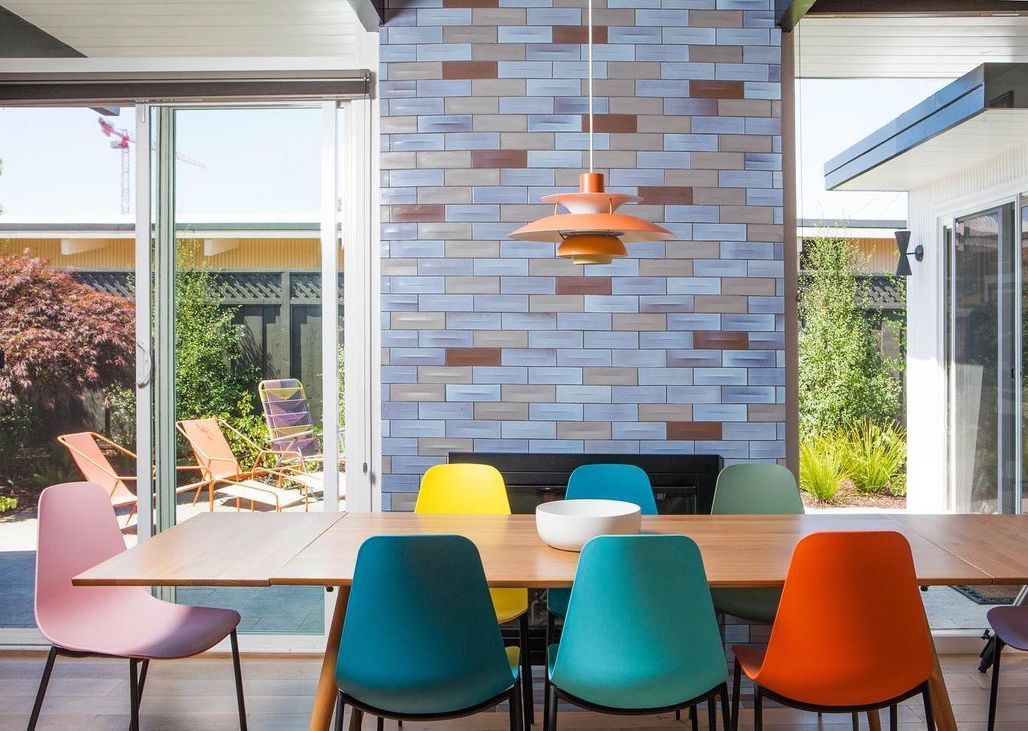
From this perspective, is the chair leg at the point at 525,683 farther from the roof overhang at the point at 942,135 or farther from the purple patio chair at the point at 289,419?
the roof overhang at the point at 942,135

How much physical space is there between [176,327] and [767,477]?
2.63 metres

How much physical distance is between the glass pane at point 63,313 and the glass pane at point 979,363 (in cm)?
371

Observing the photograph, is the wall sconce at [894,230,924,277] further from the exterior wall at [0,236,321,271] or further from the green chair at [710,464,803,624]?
the exterior wall at [0,236,321,271]

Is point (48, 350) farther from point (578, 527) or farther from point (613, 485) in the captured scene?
point (578, 527)

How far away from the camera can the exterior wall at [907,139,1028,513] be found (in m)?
3.88

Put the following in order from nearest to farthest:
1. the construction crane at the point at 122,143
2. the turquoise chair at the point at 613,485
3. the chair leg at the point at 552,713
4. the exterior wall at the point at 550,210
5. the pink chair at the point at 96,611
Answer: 1. the chair leg at the point at 552,713
2. the pink chair at the point at 96,611
3. the turquoise chair at the point at 613,485
4. the exterior wall at the point at 550,210
5. the construction crane at the point at 122,143

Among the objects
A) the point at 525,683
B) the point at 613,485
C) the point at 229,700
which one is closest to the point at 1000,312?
the point at 613,485

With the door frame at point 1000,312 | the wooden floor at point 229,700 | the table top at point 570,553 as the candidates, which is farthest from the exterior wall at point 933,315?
the table top at point 570,553

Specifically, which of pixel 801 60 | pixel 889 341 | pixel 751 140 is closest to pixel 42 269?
pixel 751 140

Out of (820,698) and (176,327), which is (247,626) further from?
(820,698)

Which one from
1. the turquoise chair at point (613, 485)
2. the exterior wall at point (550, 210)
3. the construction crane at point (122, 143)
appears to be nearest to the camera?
the turquoise chair at point (613, 485)

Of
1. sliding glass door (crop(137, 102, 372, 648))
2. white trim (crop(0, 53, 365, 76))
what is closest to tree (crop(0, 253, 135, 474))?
sliding glass door (crop(137, 102, 372, 648))

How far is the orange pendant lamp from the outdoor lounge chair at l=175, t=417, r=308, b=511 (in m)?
2.06

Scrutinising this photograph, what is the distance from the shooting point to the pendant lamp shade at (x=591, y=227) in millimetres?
2264
